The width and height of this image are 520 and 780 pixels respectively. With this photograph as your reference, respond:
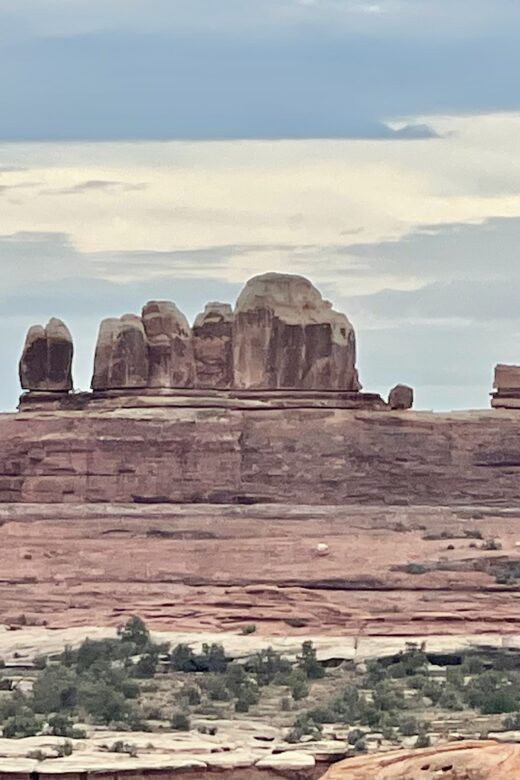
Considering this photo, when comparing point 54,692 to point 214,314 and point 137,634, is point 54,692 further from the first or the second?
point 214,314

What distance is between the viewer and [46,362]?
3211 inches

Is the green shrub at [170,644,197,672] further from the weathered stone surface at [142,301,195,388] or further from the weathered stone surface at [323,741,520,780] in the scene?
the weathered stone surface at [323,741,520,780]

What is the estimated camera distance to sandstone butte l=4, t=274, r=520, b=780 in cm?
6881

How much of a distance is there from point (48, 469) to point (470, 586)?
15.9 meters

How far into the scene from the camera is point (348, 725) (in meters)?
46.6

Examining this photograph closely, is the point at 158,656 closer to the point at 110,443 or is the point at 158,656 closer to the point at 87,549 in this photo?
the point at 87,549

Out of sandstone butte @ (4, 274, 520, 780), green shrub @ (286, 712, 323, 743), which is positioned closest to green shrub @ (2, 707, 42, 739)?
green shrub @ (286, 712, 323, 743)

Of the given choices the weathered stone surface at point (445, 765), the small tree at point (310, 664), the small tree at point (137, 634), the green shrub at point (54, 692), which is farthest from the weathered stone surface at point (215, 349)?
the weathered stone surface at point (445, 765)

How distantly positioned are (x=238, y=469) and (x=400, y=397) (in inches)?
212

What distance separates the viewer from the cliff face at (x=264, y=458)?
3039 inches

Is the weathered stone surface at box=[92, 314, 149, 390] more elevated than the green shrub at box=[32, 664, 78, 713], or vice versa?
the weathered stone surface at box=[92, 314, 149, 390]

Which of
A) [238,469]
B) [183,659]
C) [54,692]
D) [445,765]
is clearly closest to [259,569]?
[238,469]

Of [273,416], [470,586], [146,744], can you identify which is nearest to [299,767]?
[146,744]

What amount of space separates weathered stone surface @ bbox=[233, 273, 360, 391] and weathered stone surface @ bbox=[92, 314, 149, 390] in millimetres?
2509
